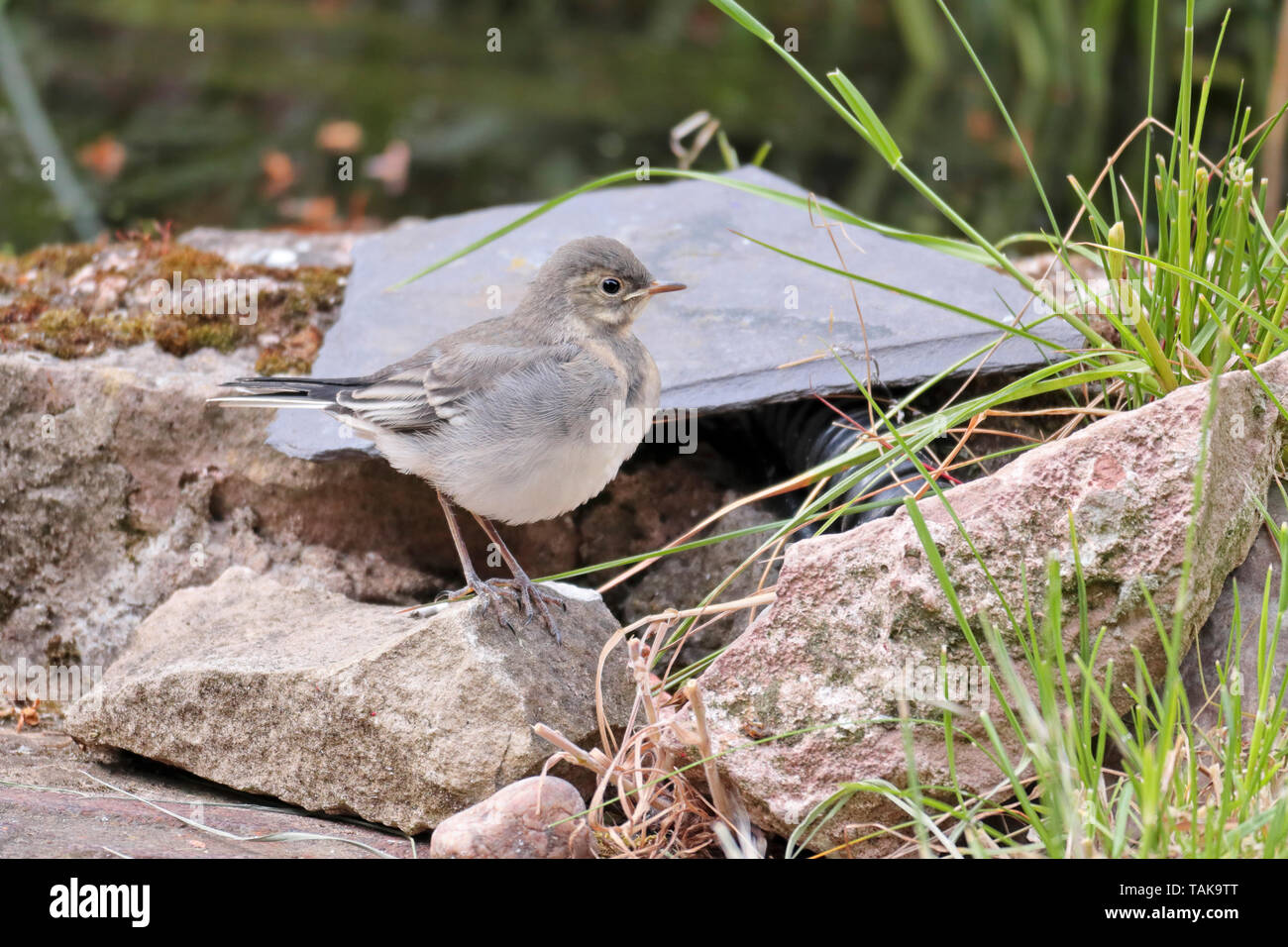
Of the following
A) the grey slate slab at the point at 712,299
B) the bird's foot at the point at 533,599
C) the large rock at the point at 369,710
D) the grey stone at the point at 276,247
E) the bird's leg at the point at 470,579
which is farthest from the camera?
the grey stone at the point at 276,247

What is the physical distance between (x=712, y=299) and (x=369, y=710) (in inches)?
95.9

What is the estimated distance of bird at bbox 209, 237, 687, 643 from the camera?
166 inches

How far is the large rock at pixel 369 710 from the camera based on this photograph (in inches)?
149

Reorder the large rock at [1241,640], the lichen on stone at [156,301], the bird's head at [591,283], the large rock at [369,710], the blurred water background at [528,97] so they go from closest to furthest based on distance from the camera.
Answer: the large rock at [1241,640], the large rock at [369,710], the bird's head at [591,283], the lichen on stone at [156,301], the blurred water background at [528,97]

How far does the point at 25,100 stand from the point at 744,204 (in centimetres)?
520

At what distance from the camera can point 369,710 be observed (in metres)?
3.83

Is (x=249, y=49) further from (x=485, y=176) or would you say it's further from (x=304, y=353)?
(x=304, y=353)

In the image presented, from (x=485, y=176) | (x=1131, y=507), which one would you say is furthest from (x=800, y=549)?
(x=485, y=176)
